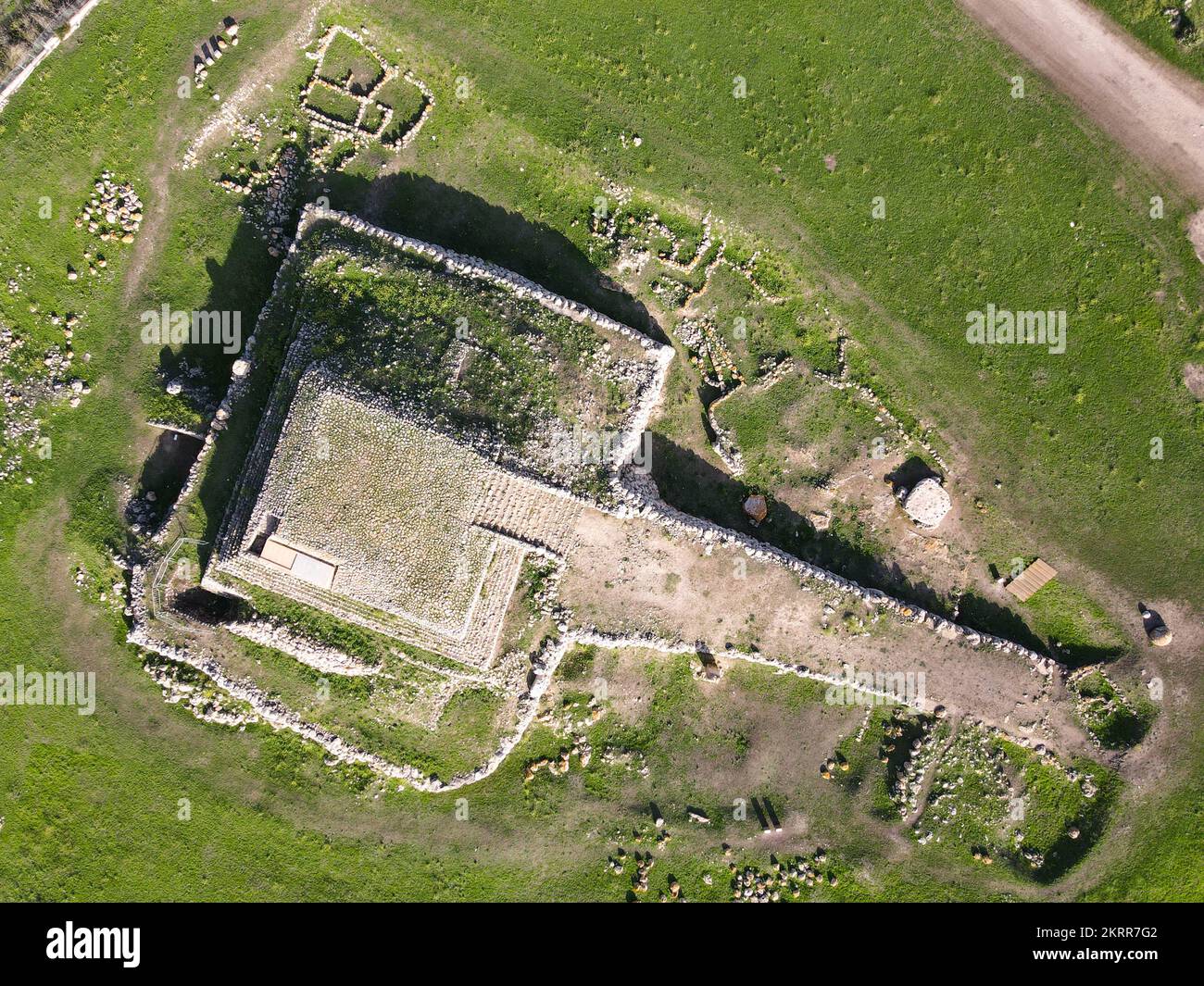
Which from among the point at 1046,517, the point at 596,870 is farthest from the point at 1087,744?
the point at 596,870

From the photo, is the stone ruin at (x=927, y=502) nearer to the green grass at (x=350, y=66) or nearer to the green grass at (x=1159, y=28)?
the green grass at (x=1159, y=28)

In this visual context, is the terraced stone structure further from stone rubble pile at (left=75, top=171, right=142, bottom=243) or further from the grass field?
stone rubble pile at (left=75, top=171, right=142, bottom=243)

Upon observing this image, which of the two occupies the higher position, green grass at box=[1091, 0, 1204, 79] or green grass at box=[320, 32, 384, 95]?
green grass at box=[1091, 0, 1204, 79]

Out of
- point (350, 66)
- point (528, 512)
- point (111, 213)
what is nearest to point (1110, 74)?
point (528, 512)

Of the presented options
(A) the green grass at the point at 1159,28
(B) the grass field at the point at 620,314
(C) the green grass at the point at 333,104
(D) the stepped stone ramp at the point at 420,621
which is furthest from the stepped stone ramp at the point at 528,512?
(A) the green grass at the point at 1159,28

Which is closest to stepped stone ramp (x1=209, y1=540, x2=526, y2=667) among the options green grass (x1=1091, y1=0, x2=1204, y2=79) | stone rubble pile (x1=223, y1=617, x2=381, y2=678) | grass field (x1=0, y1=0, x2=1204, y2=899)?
stone rubble pile (x1=223, y1=617, x2=381, y2=678)
